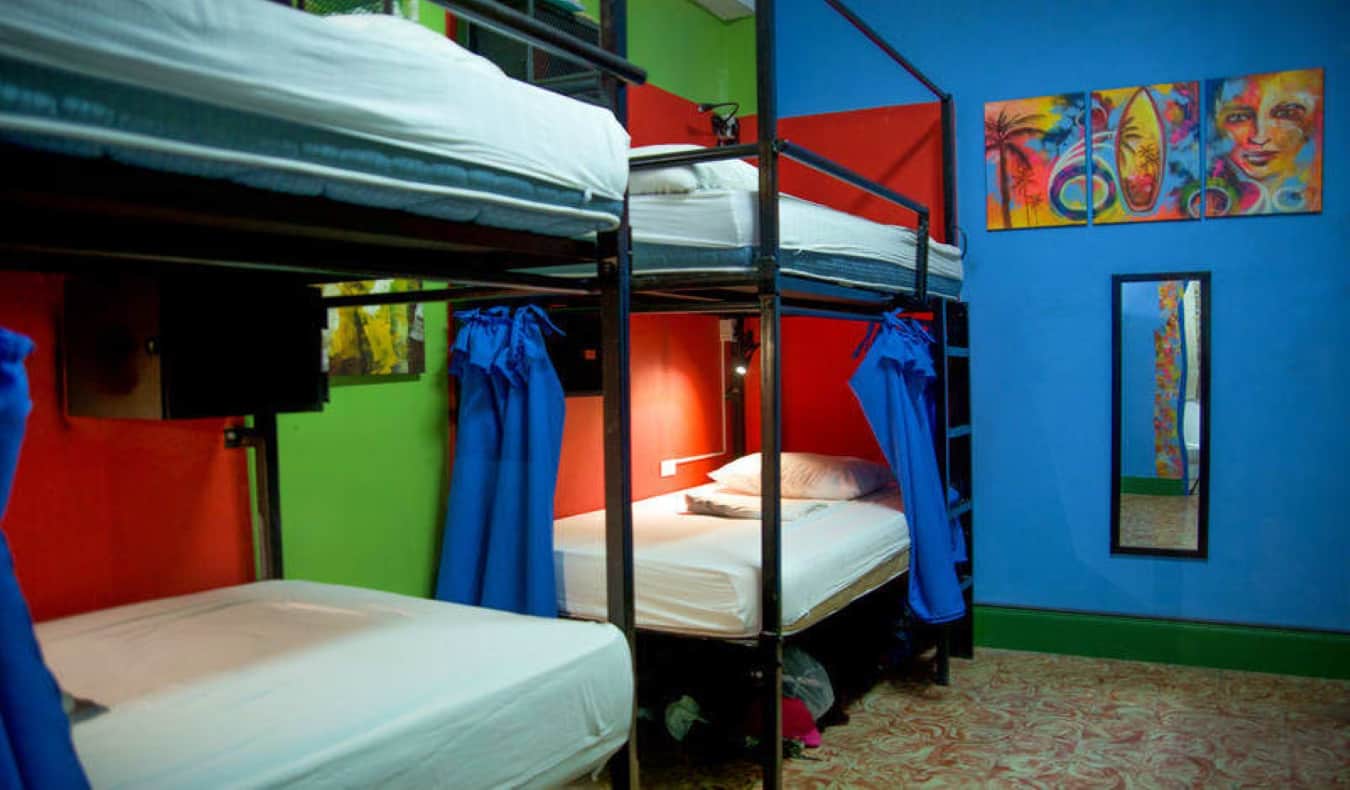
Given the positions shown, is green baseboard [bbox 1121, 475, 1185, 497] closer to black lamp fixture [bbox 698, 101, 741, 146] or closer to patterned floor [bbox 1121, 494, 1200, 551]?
patterned floor [bbox 1121, 494, 1200, 551]

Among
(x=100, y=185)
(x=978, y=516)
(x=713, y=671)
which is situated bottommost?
(x=713, y=671)

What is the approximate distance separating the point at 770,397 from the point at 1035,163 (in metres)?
2.60

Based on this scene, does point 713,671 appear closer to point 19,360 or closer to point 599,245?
point 599,245

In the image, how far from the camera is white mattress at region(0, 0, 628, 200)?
45.5 inches

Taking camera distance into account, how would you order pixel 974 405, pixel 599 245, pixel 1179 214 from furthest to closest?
1. pixel 974 405
2. pixel 1179 214
3. pixel 599 245

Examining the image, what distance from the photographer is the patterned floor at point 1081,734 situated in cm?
347

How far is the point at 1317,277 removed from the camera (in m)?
4.47

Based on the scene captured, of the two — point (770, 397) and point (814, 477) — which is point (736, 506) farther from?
point (770, 397)

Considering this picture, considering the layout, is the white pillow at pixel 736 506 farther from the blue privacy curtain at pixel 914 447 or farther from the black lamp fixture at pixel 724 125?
the black lamp fixture at pixel 724 125

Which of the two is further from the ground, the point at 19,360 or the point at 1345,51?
the point at 1345,51

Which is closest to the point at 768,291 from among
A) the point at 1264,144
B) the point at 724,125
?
the point at 724,125

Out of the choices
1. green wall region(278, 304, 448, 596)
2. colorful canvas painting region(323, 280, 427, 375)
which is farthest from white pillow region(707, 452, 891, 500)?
colorful canvas painting region(323, 280, 427, 375)

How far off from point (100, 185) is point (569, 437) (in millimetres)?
3061

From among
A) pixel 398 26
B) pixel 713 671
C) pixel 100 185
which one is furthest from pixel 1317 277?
pixel 100 185
